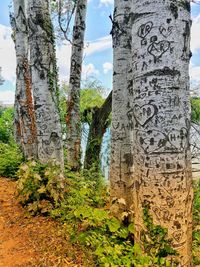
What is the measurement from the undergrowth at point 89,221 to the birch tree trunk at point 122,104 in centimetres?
42

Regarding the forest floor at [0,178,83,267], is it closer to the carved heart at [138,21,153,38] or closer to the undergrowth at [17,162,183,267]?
the undergrowth at [17,162,183,267]

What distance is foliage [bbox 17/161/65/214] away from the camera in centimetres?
468

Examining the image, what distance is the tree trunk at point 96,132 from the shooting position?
986 centimetres

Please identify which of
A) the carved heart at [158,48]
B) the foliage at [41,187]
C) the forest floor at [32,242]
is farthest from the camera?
the foliage at [41,187]

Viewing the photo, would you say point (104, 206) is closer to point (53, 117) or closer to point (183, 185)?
point (53, 117)

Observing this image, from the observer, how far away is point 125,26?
14.0ft

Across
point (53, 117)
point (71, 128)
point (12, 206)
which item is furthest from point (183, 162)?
point (71, 128)

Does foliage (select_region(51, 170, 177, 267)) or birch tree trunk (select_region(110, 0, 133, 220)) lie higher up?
birch tree trunk (select_region(110, 0, 133, 220))

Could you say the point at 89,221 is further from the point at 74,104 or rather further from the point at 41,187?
the point at 74,104

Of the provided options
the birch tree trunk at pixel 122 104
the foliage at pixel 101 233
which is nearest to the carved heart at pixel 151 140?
the foliage at pixel 101 233

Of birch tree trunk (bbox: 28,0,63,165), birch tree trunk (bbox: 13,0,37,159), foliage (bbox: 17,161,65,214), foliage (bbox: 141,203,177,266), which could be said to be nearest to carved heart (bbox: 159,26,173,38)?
foliage (bbox: 141,203,177,266)

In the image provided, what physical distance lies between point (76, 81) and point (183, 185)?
261 inches

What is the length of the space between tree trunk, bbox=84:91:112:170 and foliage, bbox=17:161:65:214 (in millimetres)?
4863

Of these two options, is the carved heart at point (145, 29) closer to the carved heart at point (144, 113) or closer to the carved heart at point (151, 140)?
the carved heart at point (144, 113)
